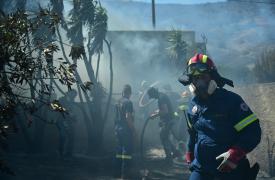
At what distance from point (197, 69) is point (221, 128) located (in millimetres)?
598

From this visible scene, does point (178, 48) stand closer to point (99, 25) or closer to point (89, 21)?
point (99, 25)

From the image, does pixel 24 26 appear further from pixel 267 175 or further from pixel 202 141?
pixel 267 175

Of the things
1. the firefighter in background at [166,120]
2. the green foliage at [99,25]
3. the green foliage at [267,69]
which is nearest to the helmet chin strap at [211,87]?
the firefighter in background at [166,120]

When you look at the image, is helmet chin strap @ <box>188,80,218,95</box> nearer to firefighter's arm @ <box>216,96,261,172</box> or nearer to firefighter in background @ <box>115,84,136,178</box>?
firefighter's arm @ <box>216,96,261,172</box>

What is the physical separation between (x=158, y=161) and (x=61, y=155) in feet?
7.51

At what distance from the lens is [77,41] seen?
38.8 feet

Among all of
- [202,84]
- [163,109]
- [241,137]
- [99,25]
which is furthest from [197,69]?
[99,25]

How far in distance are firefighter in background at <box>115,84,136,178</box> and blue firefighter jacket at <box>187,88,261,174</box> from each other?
557cm

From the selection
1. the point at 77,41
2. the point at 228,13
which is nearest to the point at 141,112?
the point at 77,41

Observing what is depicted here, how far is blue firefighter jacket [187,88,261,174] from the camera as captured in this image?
389cm

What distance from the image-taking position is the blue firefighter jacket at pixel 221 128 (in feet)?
12.8

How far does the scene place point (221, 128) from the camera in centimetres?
399

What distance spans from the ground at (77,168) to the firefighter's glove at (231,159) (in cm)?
523

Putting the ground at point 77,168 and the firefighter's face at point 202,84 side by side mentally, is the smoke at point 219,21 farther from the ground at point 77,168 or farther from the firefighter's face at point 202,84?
the firefighter's face at point 202,84
